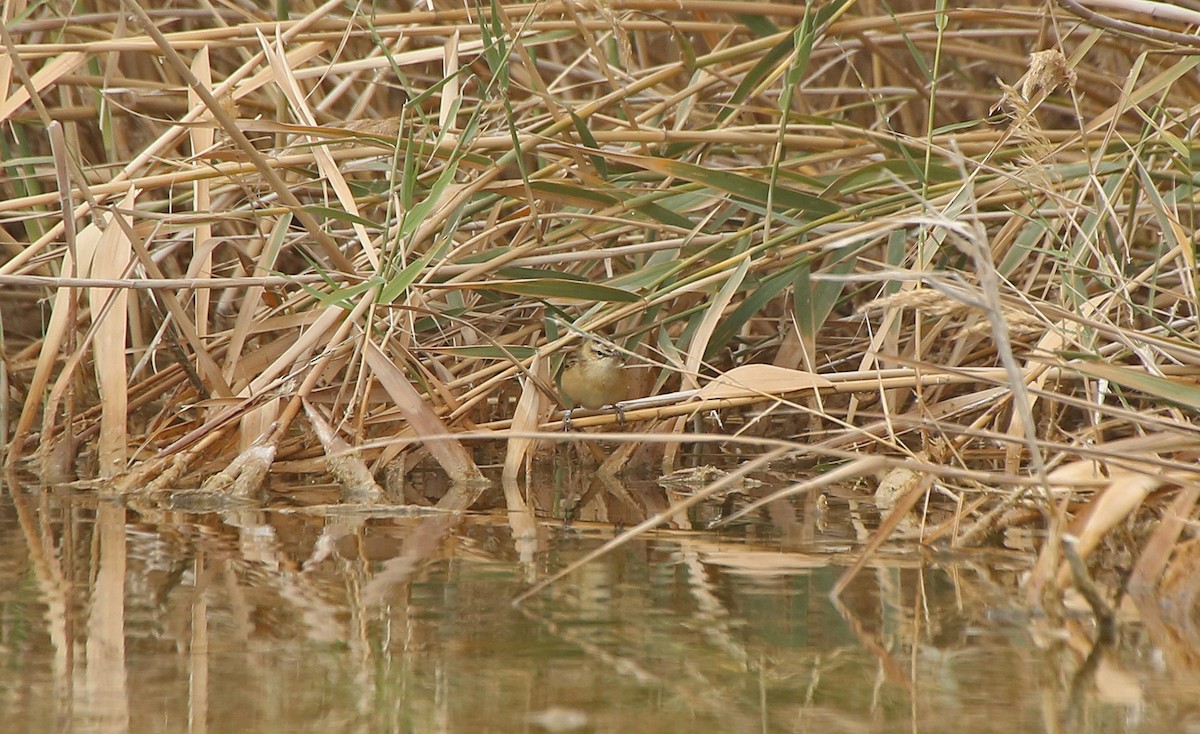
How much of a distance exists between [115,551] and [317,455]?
0.88m

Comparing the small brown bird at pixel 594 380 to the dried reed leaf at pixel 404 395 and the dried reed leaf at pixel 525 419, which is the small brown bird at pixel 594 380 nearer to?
the dried reed leaf at pixel 525 419

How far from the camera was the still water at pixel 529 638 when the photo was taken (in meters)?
1.36

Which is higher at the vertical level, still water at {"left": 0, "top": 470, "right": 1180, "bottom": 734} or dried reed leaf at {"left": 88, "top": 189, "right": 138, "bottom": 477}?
A: dried reed leaf at {"left": 88, "top": 189, "right": 138, "bottom": 477}

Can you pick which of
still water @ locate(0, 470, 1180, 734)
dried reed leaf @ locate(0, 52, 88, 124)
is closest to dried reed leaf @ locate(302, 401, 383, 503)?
still water @ locate(0, 470, 1180, 734)

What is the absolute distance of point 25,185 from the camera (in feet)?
12.2

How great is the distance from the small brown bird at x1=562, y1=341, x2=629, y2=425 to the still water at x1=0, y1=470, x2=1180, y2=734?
0.87m

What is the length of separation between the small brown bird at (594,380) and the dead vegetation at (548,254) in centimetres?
7

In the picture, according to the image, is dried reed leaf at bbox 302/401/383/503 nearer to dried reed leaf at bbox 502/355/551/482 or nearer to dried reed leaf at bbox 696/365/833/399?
dried reed leaf at bbox 502/355/551/482

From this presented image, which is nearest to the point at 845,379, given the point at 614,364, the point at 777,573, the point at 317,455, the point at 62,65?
the point at 614,364

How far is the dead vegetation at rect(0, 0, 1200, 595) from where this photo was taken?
2.73 meters

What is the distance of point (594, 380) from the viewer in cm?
330

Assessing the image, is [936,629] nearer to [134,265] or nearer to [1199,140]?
[1199,140]

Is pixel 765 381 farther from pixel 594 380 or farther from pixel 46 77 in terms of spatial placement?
pixel 46 77

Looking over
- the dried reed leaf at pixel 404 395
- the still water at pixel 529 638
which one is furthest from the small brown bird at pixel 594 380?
the still water at pixel 529 638
